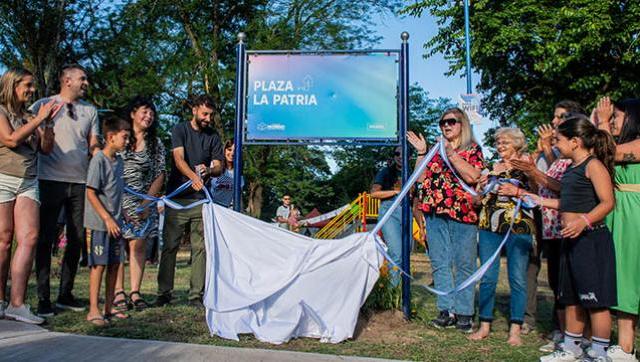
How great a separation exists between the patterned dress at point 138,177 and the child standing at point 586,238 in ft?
12.3

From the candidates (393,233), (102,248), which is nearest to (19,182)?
(102,248)

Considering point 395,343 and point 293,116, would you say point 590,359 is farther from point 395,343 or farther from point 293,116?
point 293,116

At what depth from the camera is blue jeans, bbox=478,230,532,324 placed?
4895 mm

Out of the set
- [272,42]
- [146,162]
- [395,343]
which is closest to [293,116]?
[146,162]

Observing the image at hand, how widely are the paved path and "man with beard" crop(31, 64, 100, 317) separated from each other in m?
1.09

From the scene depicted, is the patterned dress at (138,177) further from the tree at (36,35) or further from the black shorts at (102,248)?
the tree at (36,35)

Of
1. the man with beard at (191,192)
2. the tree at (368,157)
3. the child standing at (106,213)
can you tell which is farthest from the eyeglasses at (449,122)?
the tree at (368,157)

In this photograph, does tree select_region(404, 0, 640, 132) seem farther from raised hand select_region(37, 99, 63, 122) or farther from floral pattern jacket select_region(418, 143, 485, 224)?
raised hand select_region(37, 99, 63, 122)

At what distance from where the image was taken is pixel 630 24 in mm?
17453

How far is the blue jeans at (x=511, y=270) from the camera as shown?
16.1 ft

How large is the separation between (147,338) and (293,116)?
250 centimetres

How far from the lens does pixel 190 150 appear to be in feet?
19.6

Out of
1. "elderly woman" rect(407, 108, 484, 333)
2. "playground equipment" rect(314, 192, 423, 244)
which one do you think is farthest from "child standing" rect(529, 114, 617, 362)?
"playground equipment" rect(314, 192, 423, 244)

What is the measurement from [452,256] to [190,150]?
271 cm
